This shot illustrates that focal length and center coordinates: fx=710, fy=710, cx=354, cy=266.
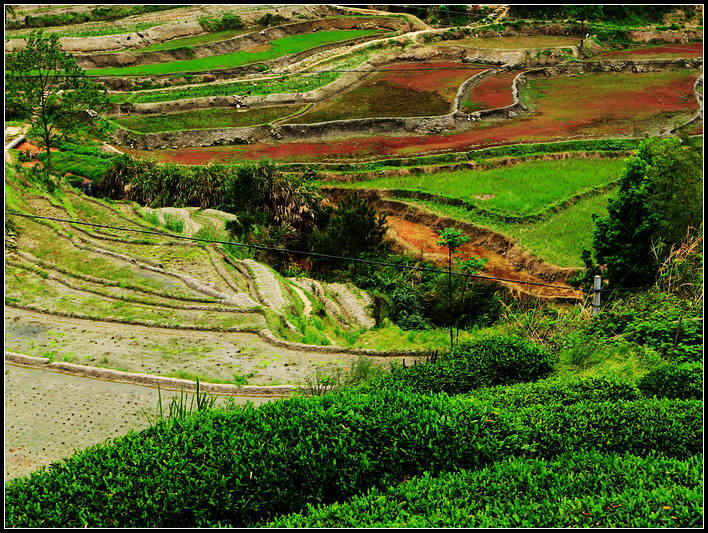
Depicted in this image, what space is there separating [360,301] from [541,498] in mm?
13539

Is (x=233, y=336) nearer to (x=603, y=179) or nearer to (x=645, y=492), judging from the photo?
(x=645, y=492)

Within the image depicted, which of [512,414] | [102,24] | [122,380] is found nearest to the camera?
[512,414]

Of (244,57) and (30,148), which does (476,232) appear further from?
(244,57)

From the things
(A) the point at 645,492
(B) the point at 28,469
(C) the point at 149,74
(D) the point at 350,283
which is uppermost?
(C) the point at 149,74

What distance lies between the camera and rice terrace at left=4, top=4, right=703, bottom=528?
7516mm

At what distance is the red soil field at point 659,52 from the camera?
52.4m

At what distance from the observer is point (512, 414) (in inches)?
353

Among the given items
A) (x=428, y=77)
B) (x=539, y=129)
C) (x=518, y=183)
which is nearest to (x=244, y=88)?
(x=428, y=77)

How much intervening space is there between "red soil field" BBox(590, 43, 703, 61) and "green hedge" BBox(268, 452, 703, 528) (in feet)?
166

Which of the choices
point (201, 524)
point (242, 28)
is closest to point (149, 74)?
point (242, 28)

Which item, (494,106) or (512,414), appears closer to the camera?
(512,414)

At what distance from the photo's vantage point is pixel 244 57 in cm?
5559

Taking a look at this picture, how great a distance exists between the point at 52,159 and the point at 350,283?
18.8 meters

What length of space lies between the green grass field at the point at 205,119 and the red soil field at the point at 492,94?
10500 mm
